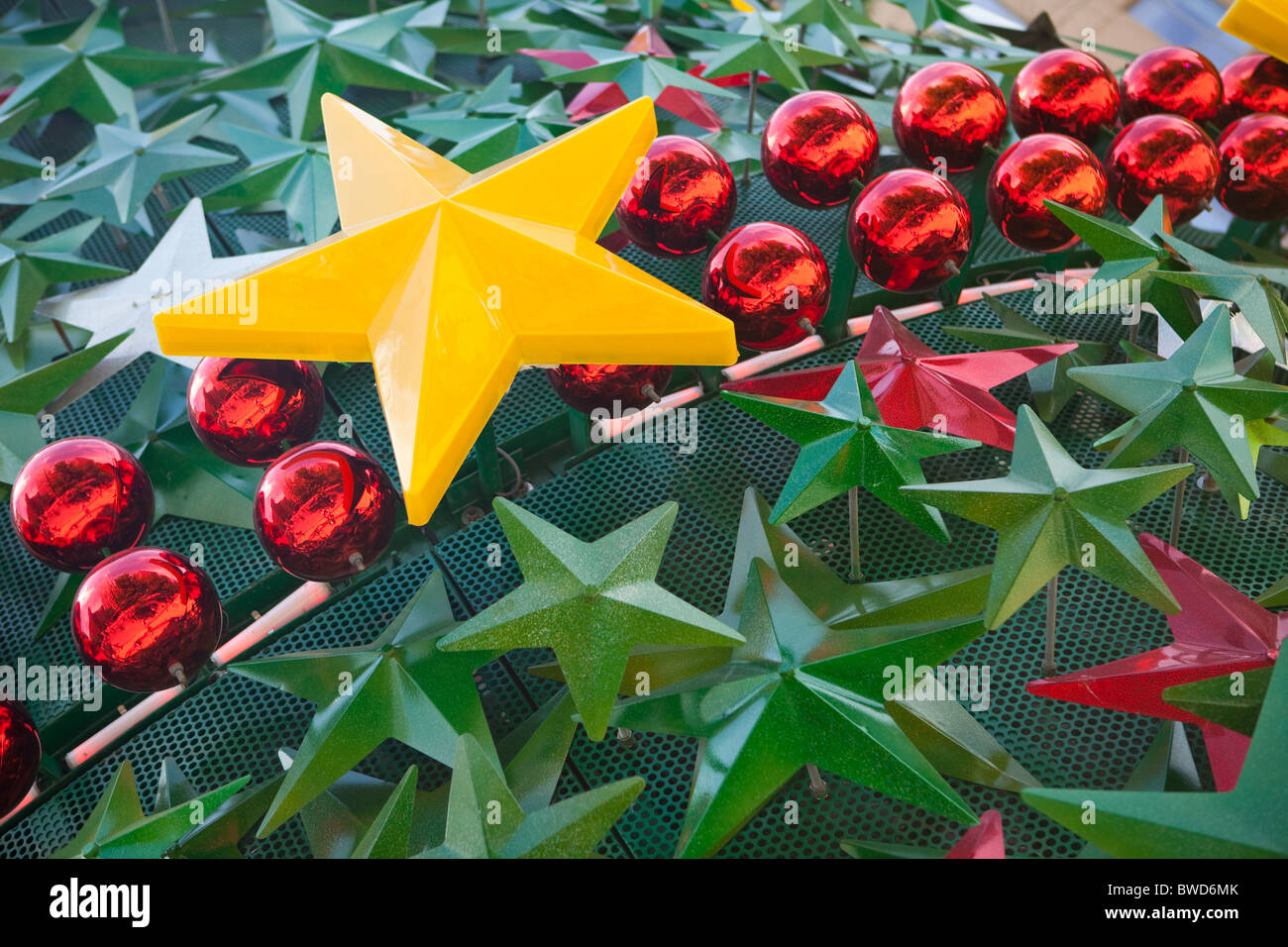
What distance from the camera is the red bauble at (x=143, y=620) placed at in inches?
65.5

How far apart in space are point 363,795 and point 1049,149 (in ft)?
5.73

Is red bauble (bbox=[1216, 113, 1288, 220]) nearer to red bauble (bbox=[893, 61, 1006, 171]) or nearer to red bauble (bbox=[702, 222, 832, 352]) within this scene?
red bauble (bbox=[893, 61, 1006, 171])

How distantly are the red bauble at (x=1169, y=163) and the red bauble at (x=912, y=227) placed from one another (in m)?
0.46

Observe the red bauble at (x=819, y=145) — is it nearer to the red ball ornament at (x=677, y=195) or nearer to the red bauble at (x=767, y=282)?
the red ball ornament at (x=677, y=195)

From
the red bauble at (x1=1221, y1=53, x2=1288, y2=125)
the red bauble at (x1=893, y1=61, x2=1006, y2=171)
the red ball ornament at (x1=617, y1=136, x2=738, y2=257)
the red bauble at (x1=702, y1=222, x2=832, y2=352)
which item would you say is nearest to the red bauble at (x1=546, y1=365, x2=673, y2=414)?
the red bauble at (x1=702, y1=222, x2=832, y2=352)

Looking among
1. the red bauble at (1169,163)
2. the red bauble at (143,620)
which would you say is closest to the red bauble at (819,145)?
the red bauble at (1169,163)

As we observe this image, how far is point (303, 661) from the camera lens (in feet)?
5.34

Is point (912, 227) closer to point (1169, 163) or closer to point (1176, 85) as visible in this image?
point (1169, 163)

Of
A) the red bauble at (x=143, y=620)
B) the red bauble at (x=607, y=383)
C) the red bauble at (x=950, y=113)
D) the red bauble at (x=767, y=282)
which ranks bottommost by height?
the red bauble at (x=143, y=620)

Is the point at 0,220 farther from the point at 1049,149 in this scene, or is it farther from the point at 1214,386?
the point at 1214,386

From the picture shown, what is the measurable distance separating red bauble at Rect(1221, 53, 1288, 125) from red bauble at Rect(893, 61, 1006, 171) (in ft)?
2.18

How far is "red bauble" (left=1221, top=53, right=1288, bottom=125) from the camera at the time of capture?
2.51m
